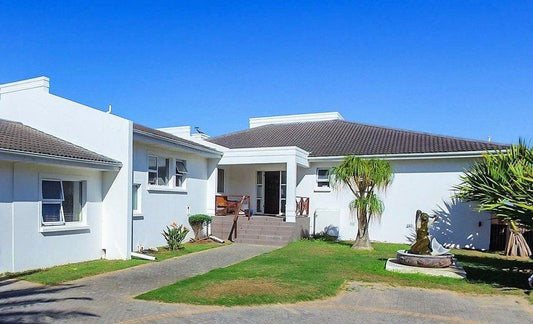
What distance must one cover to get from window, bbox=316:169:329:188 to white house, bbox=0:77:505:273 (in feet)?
0.16

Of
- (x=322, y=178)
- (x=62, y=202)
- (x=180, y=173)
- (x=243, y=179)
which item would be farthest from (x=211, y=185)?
(x=62, y=202)

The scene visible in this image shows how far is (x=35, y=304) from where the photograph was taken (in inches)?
277

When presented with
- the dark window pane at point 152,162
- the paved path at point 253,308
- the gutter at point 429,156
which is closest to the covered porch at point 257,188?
the gutter at point 429,156

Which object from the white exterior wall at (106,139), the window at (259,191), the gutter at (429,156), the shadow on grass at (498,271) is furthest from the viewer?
the window at (259,191)

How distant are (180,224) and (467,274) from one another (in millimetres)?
10211

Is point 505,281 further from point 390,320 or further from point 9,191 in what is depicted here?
point 9,191

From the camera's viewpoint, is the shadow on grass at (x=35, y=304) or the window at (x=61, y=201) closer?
the shadow on grass at (x=35, y=304)

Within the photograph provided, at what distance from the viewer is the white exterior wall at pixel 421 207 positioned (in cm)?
1570

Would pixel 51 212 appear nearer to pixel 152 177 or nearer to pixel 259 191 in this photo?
pixel 152 177

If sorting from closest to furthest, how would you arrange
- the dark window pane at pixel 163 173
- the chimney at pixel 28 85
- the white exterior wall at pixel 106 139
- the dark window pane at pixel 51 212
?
the dark window pane at pixel 51 212 < the white exterior wall at pixel 106 139 < the chimney at pixel 28 85 < the dark window pane at pixel 163 173

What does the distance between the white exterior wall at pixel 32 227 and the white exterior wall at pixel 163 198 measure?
189 cm

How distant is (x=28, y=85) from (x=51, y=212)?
16.1 ft

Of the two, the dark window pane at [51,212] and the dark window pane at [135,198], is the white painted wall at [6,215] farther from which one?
the dark window pane at [135,198]

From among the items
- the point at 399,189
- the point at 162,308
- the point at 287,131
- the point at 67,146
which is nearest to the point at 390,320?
the point at 162,308
